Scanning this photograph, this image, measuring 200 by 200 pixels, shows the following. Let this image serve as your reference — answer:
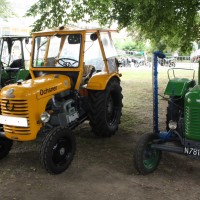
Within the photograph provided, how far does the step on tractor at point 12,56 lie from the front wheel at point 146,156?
4.90 m

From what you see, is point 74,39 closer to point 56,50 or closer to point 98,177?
point 56,50

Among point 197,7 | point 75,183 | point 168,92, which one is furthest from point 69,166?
point 197,7

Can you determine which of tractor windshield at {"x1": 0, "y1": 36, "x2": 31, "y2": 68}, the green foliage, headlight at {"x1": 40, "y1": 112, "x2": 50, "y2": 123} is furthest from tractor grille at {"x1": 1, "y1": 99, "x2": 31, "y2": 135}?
the green foliage

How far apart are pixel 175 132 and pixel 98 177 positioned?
3.81 ft

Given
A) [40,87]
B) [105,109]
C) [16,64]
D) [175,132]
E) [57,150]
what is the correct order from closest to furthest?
[175,132], [57,150], [40,87], [105,109], [16,64]

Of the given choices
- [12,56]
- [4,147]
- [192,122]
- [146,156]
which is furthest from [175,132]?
[12,56]

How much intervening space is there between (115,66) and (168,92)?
1940 mm

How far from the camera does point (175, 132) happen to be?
13.9ft

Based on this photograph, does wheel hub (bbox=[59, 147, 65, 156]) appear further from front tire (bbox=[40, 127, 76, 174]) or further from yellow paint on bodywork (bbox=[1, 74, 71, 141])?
yellow paint on bodywork (bbox=[1, 74, 71, 141])

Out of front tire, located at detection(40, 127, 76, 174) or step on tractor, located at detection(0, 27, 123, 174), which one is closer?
front tire, located at detection(40, 127, 76, 174)

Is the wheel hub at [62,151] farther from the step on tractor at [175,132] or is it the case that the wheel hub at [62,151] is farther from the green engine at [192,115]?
the green engine at [192,115]

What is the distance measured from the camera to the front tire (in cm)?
412

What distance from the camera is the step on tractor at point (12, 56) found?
27.2 ft

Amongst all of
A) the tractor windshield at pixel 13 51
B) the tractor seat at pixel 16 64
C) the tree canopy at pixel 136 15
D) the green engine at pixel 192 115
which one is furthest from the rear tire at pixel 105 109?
the tractor seat at pixel 16 64
